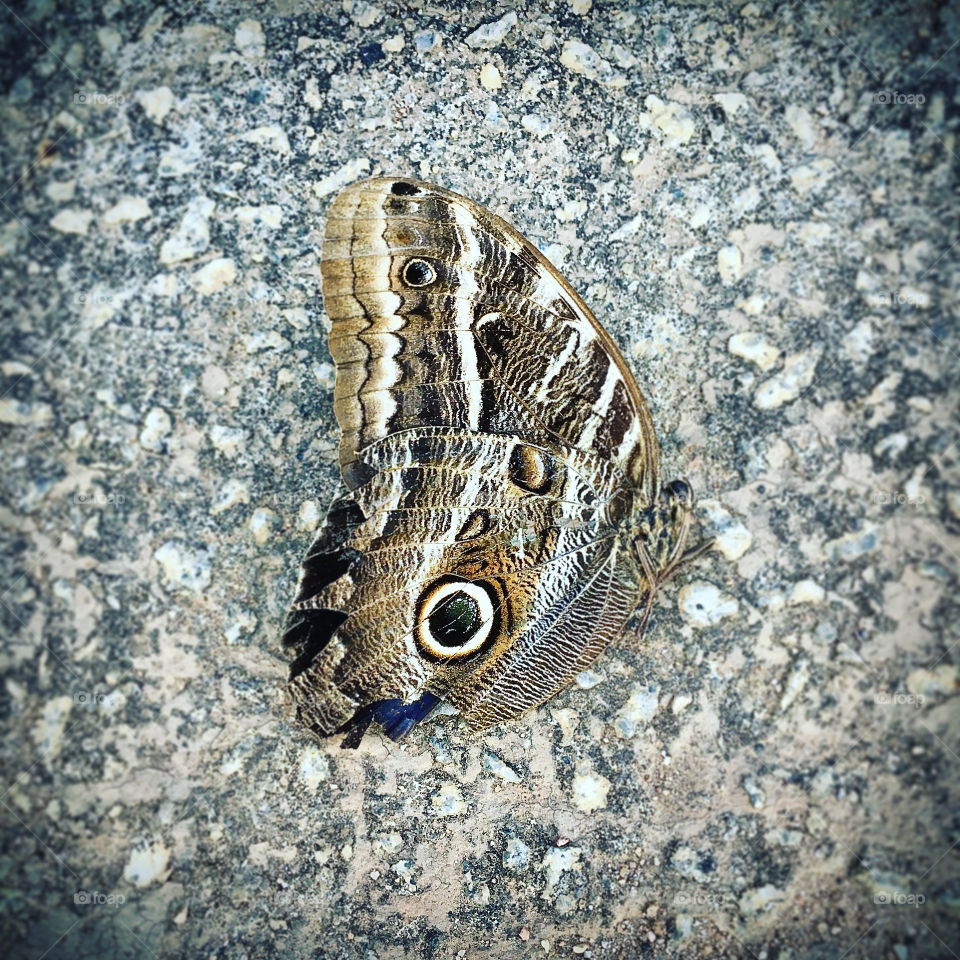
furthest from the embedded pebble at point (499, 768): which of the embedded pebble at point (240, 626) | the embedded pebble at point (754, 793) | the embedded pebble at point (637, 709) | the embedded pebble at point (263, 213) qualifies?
the embedded pebble at point (263, 213)

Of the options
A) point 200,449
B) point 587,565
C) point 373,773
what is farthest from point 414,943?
point 200,449

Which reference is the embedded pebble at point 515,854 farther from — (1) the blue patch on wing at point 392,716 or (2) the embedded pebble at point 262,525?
(2) the embedded pebble at point 262,525

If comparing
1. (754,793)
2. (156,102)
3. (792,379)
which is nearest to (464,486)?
(792,379)

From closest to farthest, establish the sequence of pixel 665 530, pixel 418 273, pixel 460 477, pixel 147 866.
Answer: pixel 418 273 → pixel 460 477 → pixel 665 530 → pixel 147 866

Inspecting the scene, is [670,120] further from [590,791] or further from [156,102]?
[590,791]

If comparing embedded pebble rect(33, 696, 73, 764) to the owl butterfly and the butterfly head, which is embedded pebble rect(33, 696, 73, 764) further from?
the butterfly head

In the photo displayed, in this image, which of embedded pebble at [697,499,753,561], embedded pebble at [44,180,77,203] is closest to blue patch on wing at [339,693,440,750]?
embedded pebble at [697,499,753,561]

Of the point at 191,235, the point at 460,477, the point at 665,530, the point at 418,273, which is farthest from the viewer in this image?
the point at 191,235

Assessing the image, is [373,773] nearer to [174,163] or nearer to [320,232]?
[320,232]
